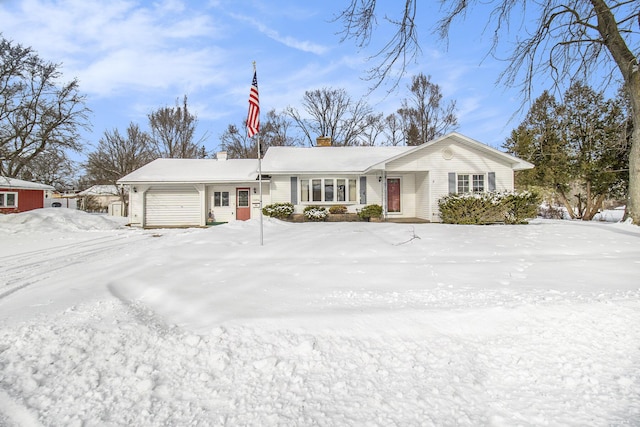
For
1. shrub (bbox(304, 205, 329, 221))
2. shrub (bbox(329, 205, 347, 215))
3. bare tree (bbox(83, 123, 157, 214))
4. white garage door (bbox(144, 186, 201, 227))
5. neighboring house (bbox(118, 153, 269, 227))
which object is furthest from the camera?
bare tree (bbox(83, 123, 157, 214))

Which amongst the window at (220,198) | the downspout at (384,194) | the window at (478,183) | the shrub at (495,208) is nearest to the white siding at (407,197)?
the downspout at (384,194)

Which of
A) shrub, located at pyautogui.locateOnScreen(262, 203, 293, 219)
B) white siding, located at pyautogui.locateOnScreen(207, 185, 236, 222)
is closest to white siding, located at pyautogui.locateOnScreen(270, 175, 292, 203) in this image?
shrub, located at pyautogui.locateOnScreen(262, 203, 293, 219)

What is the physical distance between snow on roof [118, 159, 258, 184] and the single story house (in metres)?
0.06

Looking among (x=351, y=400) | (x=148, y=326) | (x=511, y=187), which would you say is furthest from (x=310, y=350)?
(x=511, y=187)

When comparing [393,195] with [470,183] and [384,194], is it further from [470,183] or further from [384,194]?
[470,183]

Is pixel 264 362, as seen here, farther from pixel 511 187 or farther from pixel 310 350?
pixel 511 187

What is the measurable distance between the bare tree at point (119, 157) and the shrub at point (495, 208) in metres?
30.9

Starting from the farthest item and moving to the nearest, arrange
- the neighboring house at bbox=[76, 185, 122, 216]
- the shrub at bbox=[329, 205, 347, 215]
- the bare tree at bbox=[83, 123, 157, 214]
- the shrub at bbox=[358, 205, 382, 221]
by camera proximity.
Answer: the neighboring house at bbox=[76, 185, 122, 216] → the bare tree at bbox=[83, 123, 157, 214] → the shrub at bbox=[329, 205, 347, 215] → the shrub at bbox=[358, 205, 382, 221]

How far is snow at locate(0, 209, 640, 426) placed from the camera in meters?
2.35

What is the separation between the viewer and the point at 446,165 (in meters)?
17.2

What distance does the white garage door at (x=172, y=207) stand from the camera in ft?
65.6

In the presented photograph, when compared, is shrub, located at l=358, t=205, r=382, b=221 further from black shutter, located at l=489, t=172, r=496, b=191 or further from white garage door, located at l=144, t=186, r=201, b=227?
white garage door, located at l=144, t=186, r=201, b=227

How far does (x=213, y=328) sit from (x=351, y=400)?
1662mm

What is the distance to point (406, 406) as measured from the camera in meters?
2.40
